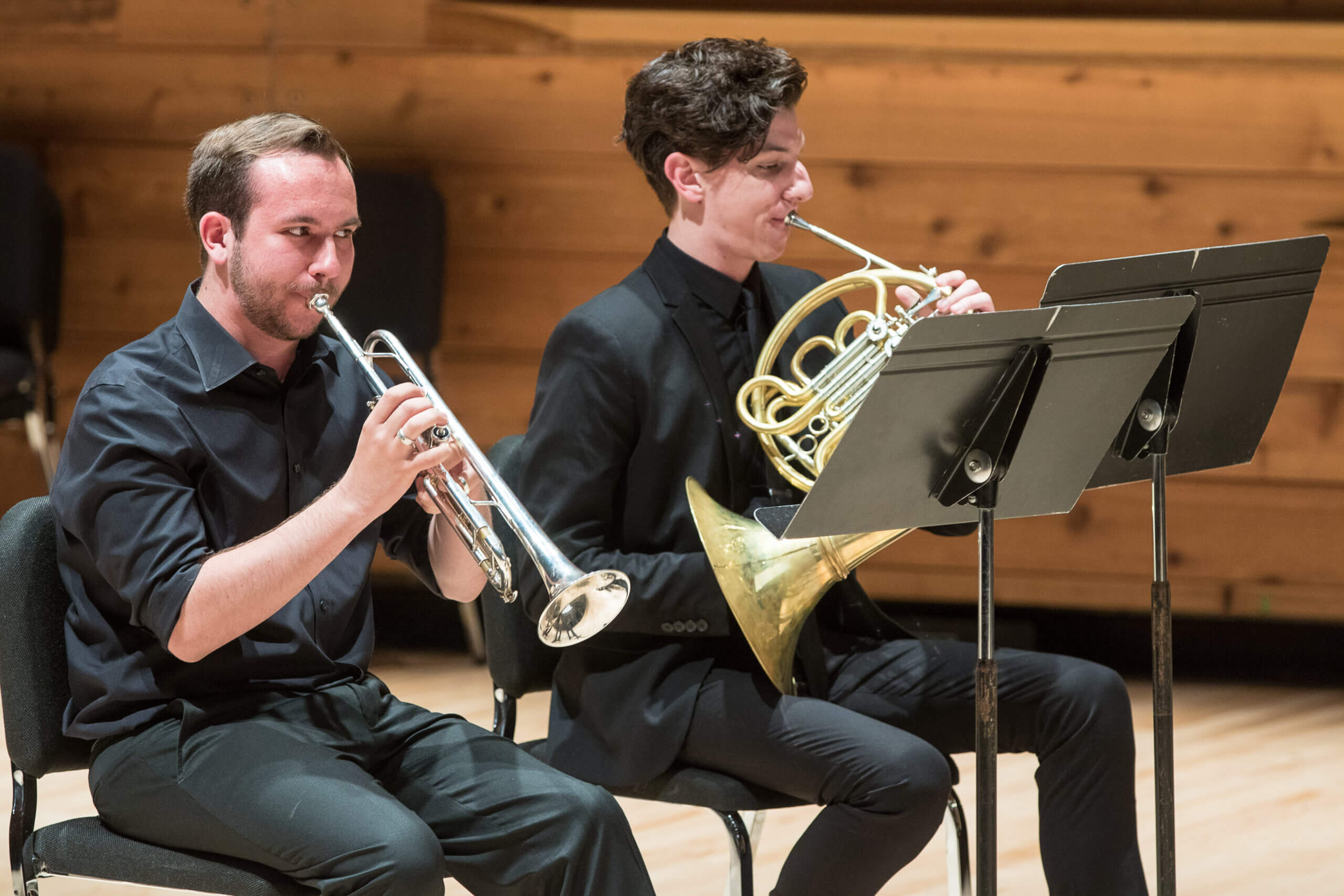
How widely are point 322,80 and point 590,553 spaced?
8.18 ft

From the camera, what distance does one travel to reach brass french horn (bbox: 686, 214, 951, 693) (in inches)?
73.7

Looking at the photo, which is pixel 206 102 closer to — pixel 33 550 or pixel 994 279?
pixel 994 279

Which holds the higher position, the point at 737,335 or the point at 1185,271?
the point at 1185,271

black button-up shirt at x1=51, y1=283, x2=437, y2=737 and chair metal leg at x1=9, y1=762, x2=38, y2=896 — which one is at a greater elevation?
black button-up shirt at x1=51, y1=283, x2=437, y2=737

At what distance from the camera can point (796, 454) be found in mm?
2021

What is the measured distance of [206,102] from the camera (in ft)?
13.3

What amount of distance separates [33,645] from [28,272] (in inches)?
96.2

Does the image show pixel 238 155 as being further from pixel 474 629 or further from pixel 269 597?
pixel 474 629


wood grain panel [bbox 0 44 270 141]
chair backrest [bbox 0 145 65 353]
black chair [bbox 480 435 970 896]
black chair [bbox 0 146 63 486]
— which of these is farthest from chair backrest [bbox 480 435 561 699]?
wood grain panel [bbox 0 44 270 141]

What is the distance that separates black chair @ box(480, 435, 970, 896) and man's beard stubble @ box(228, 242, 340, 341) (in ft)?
1.38

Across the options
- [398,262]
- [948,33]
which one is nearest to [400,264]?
[398,262]

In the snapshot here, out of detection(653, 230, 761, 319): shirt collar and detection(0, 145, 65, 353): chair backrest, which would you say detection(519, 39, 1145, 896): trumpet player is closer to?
detection(653, 230, 761, 319): shirt collar

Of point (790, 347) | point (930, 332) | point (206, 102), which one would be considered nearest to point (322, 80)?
point (206, 102)

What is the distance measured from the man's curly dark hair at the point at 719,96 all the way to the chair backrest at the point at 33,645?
38.2 inches
